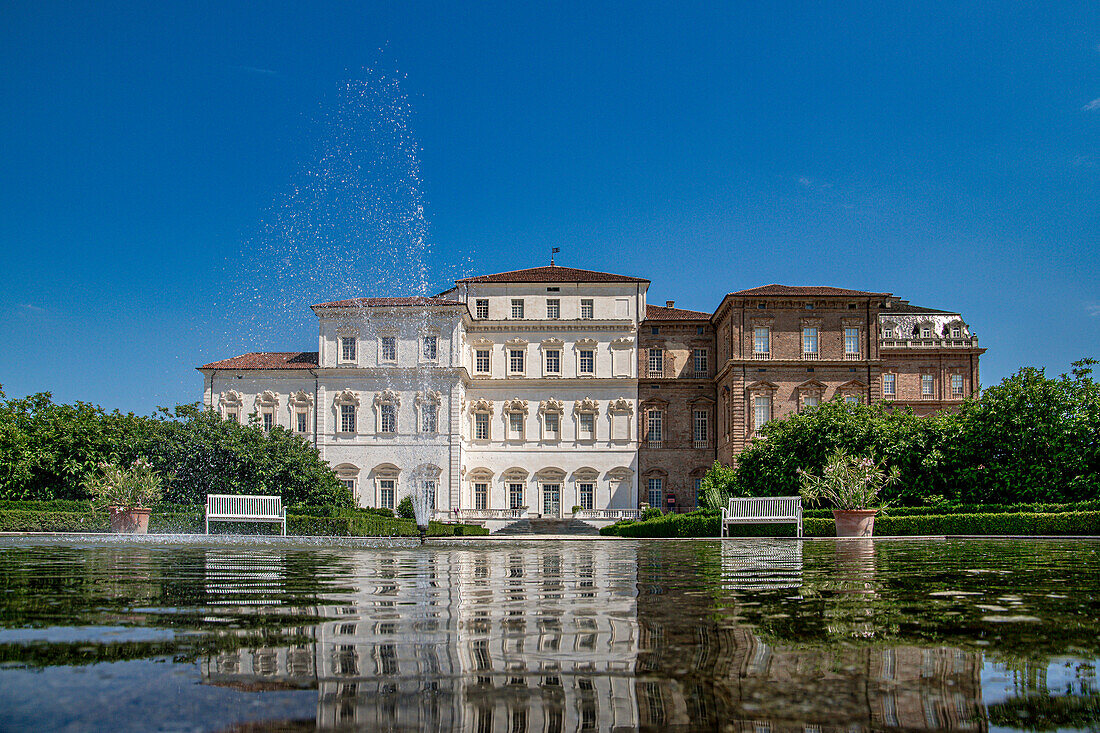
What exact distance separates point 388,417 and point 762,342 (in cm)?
2221

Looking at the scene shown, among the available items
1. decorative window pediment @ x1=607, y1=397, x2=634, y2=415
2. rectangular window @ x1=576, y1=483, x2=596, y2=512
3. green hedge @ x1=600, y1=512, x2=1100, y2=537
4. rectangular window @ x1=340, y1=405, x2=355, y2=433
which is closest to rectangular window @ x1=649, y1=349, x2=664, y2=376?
decorative window pediment @ x1=607, y1=397, x2=634, y2=415

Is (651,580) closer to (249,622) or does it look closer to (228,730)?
(249,622)

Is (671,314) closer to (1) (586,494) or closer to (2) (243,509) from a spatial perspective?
(1) (586,494)

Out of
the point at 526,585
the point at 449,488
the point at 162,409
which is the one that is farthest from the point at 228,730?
the point at 449,488

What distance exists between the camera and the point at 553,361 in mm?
50281

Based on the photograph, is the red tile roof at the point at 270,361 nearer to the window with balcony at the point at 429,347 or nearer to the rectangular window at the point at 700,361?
the window with balcony at the point at 429,347

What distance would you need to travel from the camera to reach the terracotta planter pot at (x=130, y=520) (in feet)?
72.8

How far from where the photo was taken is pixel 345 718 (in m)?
2.07

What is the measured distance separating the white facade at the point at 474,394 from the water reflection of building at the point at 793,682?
1730 inches

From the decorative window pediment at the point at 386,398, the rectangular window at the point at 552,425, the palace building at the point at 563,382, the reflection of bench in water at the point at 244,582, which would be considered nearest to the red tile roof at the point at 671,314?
the palace building at the point at 563,382

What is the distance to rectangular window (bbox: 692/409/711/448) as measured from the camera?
50.0 m

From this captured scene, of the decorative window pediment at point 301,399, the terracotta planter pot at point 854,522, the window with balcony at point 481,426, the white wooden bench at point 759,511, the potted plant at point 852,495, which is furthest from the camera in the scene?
the window with balcony at point 481,426

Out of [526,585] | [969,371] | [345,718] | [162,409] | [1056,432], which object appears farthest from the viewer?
[969,371]

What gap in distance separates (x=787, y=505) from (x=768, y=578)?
18.8m
